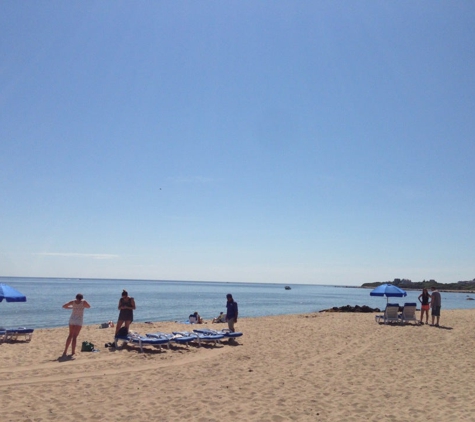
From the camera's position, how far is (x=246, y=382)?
791 cm

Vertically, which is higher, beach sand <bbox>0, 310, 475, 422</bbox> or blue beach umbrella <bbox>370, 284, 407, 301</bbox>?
blue beach umbrella <bbox>370, 284, 407, 301</bbox>

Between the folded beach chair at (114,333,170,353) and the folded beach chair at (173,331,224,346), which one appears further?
the folded beach chair at (173,331,224,346)

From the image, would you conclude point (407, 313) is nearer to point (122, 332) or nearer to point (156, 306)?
point (122, 332)

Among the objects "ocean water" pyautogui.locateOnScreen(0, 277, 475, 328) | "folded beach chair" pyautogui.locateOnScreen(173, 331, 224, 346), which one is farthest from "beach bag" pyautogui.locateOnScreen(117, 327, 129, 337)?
"ocean water" pyautogui.locateOnScreen(0, 277, 475, 328)

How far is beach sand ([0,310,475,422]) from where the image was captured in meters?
6.13

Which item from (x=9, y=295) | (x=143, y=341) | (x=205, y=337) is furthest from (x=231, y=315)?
(x=9, y=295)

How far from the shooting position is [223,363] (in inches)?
383

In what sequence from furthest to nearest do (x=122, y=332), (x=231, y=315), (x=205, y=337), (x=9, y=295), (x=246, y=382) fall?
(x=231, y=315), (x=9, y=295), (x=205, y=337), (x=122, y=332), (x=246, y=382)

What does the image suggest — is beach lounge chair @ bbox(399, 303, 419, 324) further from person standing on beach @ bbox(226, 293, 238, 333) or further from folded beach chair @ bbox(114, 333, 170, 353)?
folded beach chair @ bbox(114, 333, 170, 353)

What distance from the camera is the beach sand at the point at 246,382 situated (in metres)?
6.13

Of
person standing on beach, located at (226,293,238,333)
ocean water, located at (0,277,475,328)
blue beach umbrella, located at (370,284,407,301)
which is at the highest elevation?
blue beach umbrella, located at (370,284,407,301)

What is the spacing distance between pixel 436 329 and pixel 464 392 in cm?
1012

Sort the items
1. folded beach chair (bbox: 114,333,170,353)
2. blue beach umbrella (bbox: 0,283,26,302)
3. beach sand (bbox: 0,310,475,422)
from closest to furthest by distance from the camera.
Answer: beach sand (bbox: 0,310,475,422)
folded beach chair (bbox: 114,333,170,353)
blue beach umbrella (bbox: 0,283,26,302)

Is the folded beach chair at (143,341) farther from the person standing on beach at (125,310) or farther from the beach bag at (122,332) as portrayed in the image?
the person standing on beach at (125,310)
